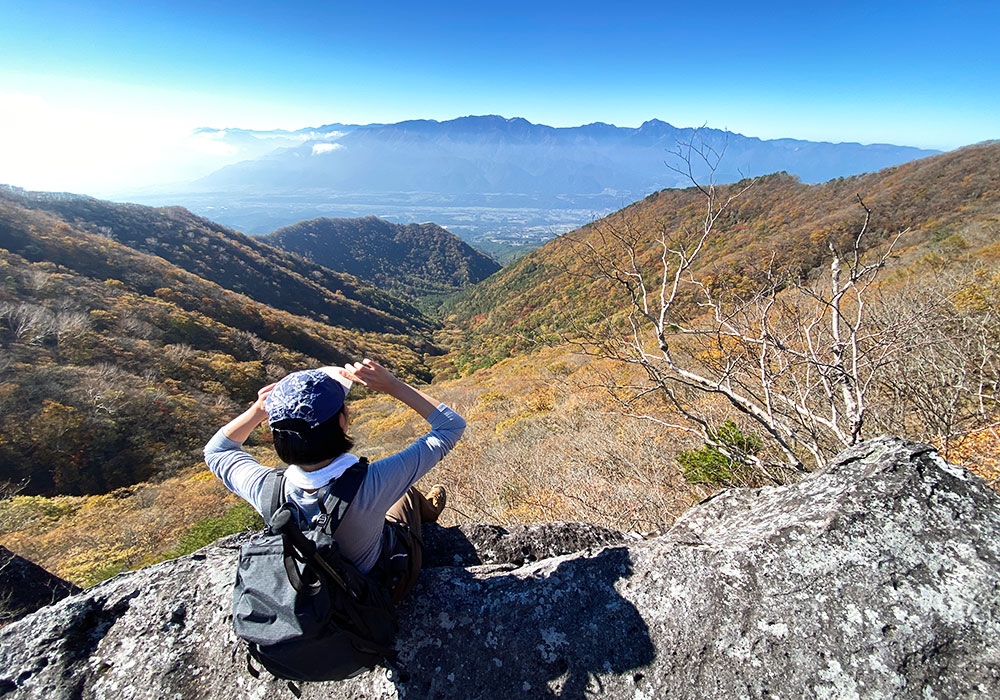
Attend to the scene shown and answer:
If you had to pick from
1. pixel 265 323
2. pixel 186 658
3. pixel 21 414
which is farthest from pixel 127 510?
pixel 265 323

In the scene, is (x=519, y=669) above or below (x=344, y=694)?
above

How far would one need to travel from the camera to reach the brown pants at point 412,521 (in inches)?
82.0

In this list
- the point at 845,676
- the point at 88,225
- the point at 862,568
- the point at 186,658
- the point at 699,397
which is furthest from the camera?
the point at 88,225

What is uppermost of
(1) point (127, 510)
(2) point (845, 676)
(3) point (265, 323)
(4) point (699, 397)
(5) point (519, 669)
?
(2) point (845, 676)

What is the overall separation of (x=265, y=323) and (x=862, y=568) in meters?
48.6

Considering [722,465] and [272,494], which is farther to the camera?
[722,465]

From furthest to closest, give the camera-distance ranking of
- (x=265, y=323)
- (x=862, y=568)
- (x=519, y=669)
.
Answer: (x=265, y=323)
(x=519, y=669)
(x=862, y=568)

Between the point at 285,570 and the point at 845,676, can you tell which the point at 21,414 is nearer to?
the point at 285,570

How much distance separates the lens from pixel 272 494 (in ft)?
5.81

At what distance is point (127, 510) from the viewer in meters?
11.0

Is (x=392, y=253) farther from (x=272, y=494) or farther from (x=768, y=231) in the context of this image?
(x=272, y=494)

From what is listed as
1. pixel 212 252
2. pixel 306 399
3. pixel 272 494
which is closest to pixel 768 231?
pixel 306 399

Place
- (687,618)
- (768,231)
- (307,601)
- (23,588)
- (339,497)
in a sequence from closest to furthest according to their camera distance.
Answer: (307,601)
(339,497)
(687,618)
(23,588)
(768,231)

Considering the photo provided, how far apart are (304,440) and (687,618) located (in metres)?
1.82
